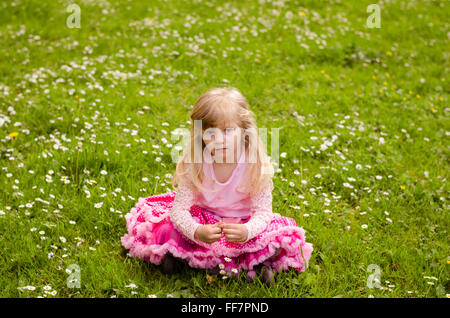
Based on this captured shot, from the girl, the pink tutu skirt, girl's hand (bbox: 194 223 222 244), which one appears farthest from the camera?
the pink tutu skirt

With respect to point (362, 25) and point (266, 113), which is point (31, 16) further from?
point (362, 25)

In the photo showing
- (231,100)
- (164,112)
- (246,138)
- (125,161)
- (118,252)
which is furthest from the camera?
(164,112)

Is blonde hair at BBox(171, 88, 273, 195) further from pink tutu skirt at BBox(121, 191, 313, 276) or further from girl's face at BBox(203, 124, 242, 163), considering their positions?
pink tutu skirt at BBox(121, 191, 313, 276)

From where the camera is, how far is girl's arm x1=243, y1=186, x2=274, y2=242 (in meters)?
3.08

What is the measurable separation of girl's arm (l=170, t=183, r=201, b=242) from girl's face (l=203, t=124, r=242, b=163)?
312 mm

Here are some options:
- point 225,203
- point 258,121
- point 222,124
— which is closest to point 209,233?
point 225,203

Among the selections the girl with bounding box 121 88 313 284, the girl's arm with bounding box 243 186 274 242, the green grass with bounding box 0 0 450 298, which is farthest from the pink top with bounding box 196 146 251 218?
the green grass with bounding box 0 0 450 298

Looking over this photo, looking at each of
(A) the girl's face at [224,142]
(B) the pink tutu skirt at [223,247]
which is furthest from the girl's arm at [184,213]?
(A) the girl's face at [224,142]

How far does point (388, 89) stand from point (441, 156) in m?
1.78

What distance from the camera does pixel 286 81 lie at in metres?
6.77

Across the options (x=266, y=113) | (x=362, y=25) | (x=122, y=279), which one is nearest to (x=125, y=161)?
(x=122, y=279)

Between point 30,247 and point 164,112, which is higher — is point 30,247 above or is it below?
below

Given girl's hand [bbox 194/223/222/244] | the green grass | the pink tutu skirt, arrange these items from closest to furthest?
girl's hand [bbox 194/223/222/244], the pink tutu skirt, the green grass

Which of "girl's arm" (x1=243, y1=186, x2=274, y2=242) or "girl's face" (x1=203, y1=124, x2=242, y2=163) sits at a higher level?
"girl's face" (x1=203, y1=124, x2=242, y2=163)
